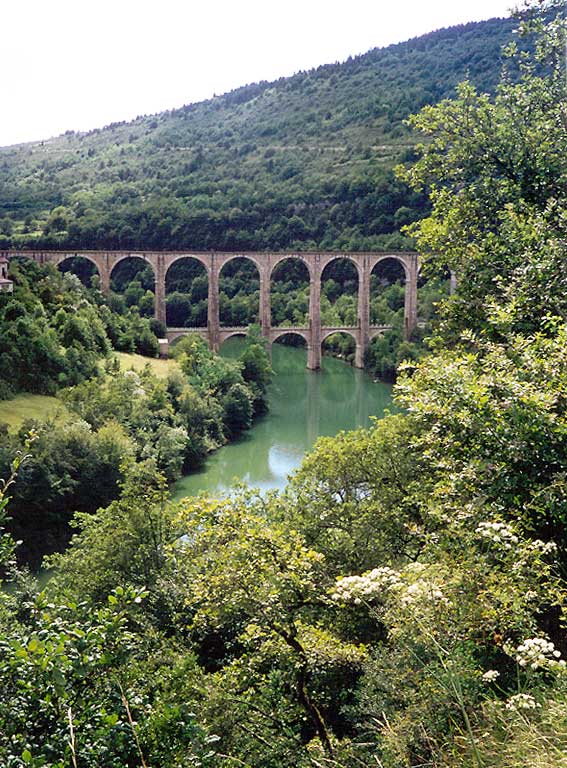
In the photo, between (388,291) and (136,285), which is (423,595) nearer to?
(388,291)

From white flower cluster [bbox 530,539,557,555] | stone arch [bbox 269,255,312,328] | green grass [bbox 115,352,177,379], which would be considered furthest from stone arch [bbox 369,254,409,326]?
white flower cluster [bbox 530,539,557,555]

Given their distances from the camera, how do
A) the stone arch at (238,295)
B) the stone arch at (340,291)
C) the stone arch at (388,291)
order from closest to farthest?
the stone arch at (388,291)
the stone arch at (340,291)
the stone arch at (238,295)

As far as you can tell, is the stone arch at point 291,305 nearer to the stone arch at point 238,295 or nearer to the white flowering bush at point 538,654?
the stone arch at point 238,295

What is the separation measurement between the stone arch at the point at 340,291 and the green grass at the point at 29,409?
29.2 meters

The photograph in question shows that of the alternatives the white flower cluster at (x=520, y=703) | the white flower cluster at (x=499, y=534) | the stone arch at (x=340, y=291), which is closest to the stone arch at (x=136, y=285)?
the stone arch at (x=340, y=291)

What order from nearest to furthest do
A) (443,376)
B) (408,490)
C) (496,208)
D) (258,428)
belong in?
(443,376), (496,208), (408,490), (258,428)

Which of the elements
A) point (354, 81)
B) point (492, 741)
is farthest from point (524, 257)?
point (354, 81)

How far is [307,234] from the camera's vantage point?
62531 millimetres

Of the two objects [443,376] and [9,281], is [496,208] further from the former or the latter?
[9,281]

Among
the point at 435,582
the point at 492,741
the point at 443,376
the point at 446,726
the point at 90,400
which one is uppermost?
the point at 443,376

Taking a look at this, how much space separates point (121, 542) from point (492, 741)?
9500 millimetres

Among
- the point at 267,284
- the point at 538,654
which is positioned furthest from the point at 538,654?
the point at 267,284

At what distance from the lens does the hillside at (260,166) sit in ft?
200

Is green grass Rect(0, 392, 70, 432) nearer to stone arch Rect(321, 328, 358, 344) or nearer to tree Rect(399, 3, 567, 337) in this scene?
tree Rect(399, 3, 567, 337)
